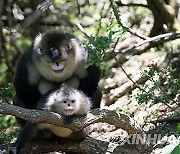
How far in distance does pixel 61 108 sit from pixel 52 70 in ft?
1.39

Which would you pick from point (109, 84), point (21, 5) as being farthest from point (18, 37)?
point (109, 84)

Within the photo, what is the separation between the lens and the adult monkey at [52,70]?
4367 millimetres

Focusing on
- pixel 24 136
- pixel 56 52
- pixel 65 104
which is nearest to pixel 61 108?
pixel 65 104

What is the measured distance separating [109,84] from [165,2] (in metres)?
1.26

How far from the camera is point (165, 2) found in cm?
640

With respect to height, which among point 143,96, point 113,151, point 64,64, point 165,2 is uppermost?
point 165,2

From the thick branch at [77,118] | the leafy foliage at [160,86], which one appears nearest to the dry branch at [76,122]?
the thick branch at [77,118]

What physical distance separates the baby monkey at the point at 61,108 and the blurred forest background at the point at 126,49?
0.33m

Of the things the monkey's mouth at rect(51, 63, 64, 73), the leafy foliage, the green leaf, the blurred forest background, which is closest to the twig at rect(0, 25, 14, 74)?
the blurred forest background

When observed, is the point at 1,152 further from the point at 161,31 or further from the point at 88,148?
the point at 161,31

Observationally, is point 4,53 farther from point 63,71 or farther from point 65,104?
point 65,104

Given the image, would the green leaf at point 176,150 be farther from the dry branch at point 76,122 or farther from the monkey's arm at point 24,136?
the monkey's arm at point 24,136

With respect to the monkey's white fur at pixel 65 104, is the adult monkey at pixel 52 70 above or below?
above

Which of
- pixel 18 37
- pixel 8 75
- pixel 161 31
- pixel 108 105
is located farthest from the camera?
pixel 18 37
